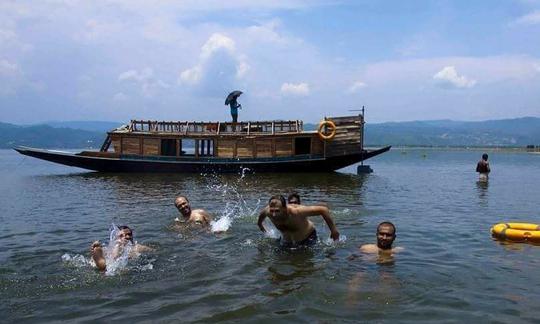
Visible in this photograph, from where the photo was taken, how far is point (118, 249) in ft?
28.3

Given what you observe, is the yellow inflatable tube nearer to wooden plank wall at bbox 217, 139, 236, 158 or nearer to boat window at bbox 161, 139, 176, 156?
wooden plank wall at bbox 217, 139, 236, 158

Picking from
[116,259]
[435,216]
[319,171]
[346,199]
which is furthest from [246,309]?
[319,171]

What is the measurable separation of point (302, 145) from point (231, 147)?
4992mm

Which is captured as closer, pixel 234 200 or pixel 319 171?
pixel 234 200

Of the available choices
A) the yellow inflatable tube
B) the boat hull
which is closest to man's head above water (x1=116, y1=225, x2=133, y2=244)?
the yellow inflatable tube

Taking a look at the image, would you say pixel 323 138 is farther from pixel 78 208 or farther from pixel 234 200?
pixel 78 208

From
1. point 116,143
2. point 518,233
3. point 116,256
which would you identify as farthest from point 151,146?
point 518,233

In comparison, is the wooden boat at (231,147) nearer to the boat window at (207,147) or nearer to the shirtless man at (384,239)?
the boat window at (207,147)

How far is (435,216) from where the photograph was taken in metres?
15.0

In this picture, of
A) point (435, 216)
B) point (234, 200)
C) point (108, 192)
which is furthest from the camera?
point (108, 192)

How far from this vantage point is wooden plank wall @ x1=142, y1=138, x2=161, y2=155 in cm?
3322

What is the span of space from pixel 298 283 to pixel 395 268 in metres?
1.93

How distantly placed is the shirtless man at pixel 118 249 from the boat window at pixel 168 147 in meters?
25.0

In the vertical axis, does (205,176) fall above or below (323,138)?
below
